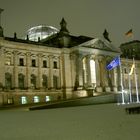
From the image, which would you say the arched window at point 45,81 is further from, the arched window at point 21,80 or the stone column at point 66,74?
the arched window at point 21,80

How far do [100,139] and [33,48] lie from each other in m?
65.4

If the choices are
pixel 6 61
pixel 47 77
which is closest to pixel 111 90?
pixel 47 77

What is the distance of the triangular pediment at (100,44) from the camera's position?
83.7 m

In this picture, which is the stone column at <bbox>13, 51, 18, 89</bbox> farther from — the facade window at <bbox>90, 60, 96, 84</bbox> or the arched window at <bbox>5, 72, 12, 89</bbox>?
the facade window at <bbox>90, 60, 96, 84</bbox>

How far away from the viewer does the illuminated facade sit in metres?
70.1

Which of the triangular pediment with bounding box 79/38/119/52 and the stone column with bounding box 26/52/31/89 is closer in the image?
the stone column with bounding box 26/52/31/89

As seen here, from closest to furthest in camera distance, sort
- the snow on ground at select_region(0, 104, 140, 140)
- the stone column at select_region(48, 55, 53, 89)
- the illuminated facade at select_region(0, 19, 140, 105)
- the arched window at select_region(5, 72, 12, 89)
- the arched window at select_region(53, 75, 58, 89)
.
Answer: the snow on ground at select_region(0, 104, 140, 140) < the arched window at select_region(5, 72, 12, 89) < the illuminated facade at select_region(0, 19, 140, 105) < the stone column at select_region(48, 55, 53, 89) < the arched window at select_region(53, 75, 58, 89)

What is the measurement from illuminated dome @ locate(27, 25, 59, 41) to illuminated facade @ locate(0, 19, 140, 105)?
5.42 m

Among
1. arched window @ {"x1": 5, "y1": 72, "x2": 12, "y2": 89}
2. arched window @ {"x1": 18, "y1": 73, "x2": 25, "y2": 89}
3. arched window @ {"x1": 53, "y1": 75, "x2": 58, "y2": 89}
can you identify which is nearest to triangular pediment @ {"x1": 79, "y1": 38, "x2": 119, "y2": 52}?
arched window @ {"x1": 53, "y1": 75, "x2": 58, "y2": 89}

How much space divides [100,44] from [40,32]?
807 inches

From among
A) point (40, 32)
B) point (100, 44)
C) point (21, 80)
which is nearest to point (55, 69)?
point (21, 80)

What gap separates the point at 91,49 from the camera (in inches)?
3305

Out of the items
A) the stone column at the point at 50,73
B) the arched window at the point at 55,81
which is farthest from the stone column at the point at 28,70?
the arched window at the point at 55,81

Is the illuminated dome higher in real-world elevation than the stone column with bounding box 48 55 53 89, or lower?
higher
